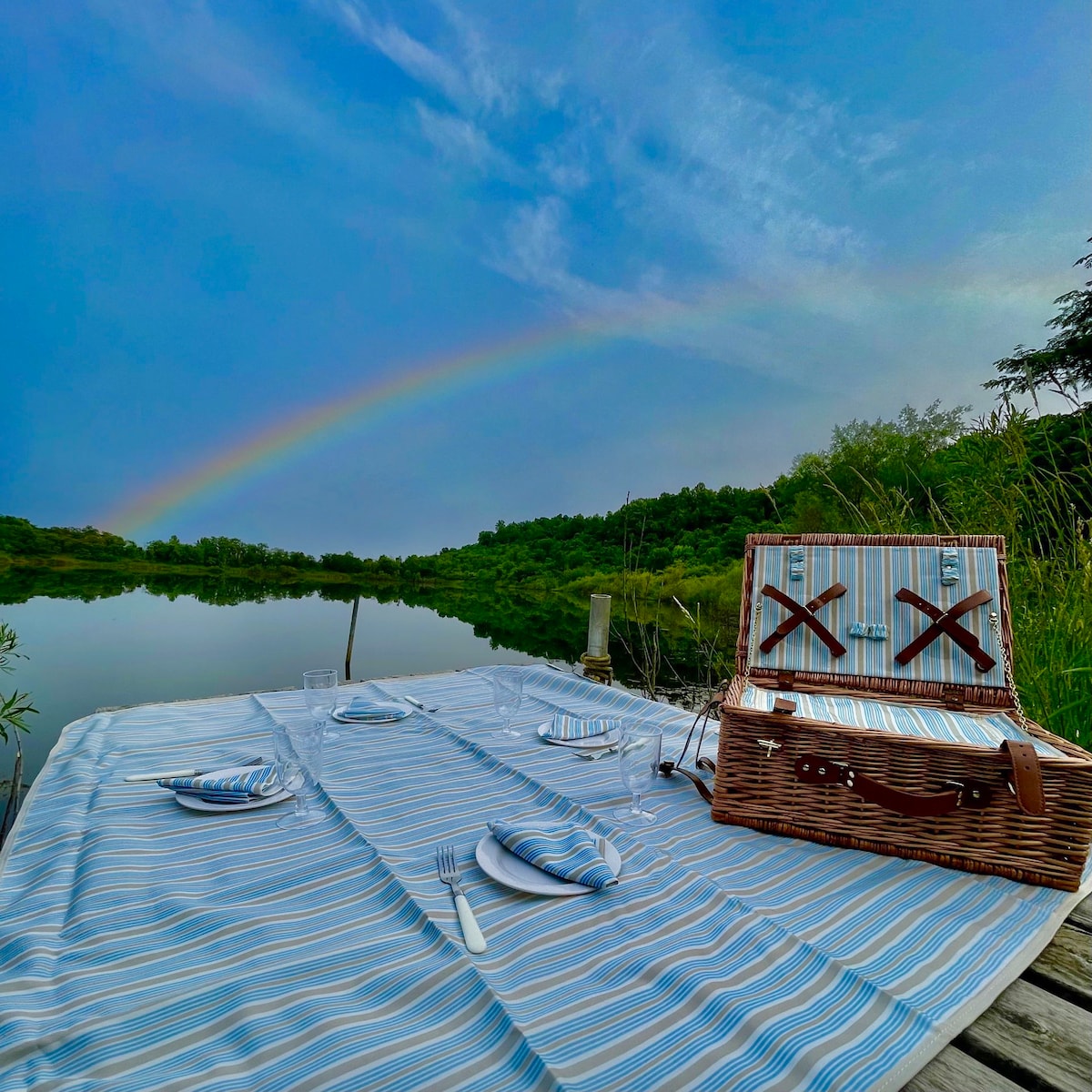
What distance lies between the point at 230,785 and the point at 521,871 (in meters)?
0.71

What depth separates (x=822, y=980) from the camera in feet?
2.69

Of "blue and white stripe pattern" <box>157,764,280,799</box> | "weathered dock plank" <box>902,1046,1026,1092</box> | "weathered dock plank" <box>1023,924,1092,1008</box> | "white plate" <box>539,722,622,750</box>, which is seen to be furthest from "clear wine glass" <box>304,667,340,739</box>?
"weathered dock plank" <box>1023,924,1092,1008</box>

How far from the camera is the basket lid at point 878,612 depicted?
5.75ft

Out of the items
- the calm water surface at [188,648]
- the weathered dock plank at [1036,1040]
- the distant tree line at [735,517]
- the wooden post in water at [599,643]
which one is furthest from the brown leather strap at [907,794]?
the calm water surface at [188,648]

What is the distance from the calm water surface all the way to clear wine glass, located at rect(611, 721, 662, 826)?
842cm

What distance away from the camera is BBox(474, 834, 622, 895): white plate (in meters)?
0.99

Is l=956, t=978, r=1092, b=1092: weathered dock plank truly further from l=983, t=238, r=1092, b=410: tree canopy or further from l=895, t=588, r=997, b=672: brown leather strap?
l=983, t=238, r=1092, b=410: tree canopy

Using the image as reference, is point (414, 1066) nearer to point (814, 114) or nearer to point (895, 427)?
point (814, 114)

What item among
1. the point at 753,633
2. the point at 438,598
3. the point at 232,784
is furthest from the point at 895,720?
the point at 438,598

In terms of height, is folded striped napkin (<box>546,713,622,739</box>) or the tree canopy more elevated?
the tree canopy

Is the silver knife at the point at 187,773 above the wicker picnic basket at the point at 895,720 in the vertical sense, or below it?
below

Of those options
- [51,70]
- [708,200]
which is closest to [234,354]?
[51,70]

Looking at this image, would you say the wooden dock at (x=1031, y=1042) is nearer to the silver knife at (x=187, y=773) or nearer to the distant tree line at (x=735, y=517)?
the silver knife at (x=187, y=773)

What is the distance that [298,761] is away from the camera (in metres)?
1.32
